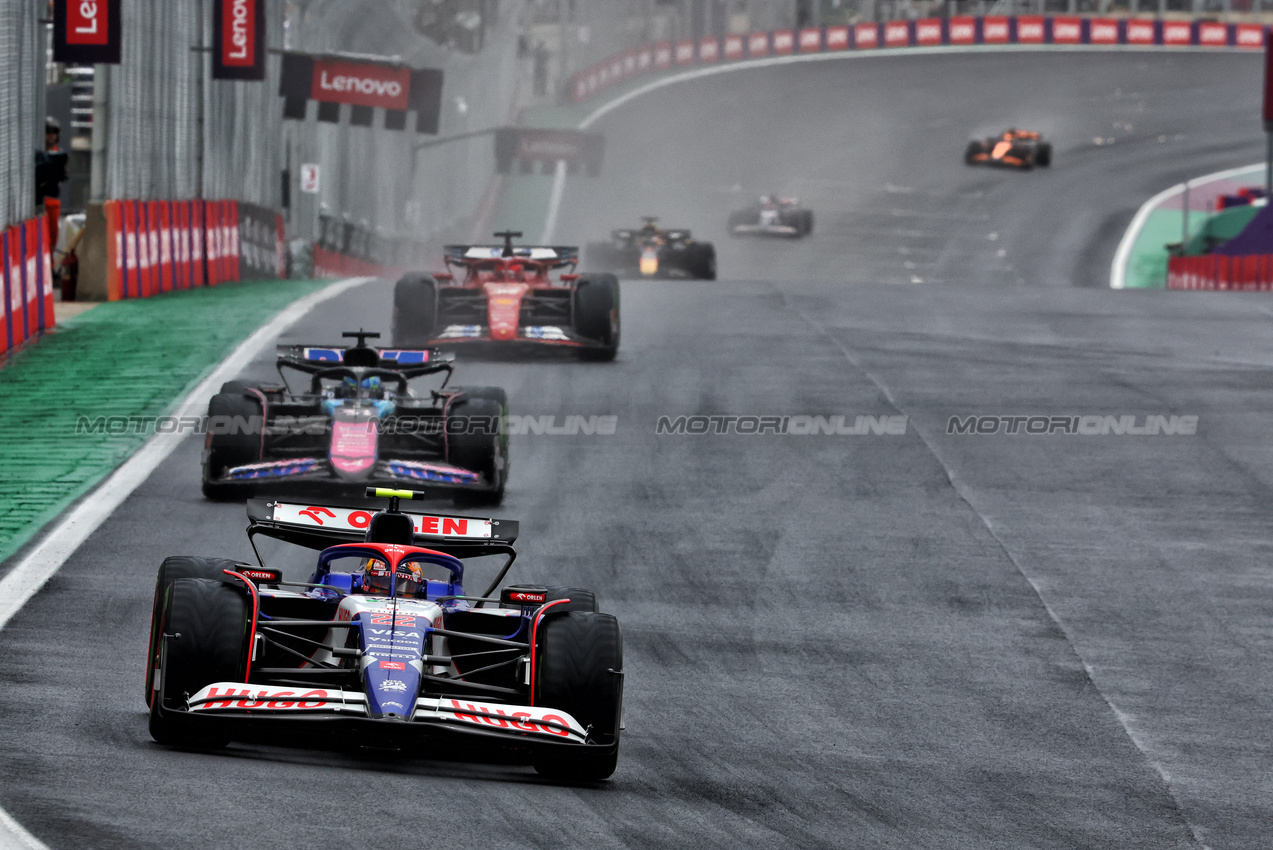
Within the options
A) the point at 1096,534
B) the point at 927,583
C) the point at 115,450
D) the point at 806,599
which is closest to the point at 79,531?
the point at 115,450

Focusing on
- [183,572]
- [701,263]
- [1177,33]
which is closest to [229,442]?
[183,572]

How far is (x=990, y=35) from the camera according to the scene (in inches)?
2960

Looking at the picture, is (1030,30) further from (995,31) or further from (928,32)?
(928,32)

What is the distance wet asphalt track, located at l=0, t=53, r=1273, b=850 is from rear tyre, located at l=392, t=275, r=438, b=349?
89 cm

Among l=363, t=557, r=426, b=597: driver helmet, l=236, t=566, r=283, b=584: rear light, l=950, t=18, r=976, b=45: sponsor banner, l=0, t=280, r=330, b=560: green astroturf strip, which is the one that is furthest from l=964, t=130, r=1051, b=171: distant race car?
l=236, t=566, r=283, b=584: rear light

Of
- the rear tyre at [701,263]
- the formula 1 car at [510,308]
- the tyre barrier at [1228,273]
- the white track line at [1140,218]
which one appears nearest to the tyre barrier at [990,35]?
the white track line at [1140,218]

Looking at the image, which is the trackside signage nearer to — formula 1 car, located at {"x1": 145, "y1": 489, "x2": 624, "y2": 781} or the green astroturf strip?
the green astroturf strip

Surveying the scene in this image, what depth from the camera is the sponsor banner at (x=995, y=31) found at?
75125 mm

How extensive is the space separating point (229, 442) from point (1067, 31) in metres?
66.5

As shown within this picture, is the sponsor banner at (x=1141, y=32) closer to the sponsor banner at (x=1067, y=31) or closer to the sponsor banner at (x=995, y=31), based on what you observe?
the sponsor banner at (x=1067, y=31)

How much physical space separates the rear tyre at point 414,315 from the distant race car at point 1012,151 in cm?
4176

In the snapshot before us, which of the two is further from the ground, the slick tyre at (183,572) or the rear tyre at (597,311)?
the rear tyre at (597,311)

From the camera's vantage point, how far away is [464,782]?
7652 millimetres

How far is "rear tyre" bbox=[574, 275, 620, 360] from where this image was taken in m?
20.8
